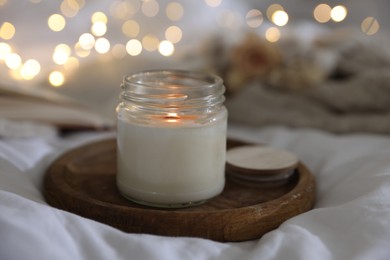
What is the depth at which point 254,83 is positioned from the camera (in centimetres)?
111

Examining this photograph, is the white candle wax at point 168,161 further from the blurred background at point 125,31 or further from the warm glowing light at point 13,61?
the warm glowing light at point 13,61

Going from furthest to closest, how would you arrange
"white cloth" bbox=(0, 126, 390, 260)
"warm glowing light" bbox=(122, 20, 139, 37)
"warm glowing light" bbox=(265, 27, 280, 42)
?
"warm glowing light" bbox=(122, 20, 139, 37)
"warm glowing light" bbox=(265, 27, 280, 42)
"white cloth" bbox=(0, 126, 390, 260)

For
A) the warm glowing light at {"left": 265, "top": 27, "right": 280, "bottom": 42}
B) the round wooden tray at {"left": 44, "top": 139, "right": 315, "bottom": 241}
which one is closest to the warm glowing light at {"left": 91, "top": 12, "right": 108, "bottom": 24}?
the warm glowing light at {"left": 265, "top": 27, "right": 280, "bottom": 42}

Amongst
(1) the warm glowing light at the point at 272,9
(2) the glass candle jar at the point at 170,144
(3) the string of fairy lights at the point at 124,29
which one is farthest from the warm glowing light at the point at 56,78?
(1) the warm glowing light at the point at 272,9

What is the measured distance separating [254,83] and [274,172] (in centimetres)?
45

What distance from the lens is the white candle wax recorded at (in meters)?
0.60

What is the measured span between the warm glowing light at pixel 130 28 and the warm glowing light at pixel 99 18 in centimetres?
6

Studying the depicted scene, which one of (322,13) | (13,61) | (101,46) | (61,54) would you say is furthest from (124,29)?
(322,13)

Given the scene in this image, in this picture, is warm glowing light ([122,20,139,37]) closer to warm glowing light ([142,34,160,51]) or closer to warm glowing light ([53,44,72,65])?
warm glowing light ([142,34,160,51])

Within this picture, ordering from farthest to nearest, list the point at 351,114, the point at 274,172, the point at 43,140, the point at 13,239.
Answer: the point at 351,114, the point at 43,140, the point at 274,172, the point at 13,239

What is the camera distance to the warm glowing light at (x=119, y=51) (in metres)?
1.24

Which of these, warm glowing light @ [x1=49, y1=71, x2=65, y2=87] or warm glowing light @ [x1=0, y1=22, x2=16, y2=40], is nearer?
warm glowing light @ [x1=49, y1=71, x2=65, y2=87]

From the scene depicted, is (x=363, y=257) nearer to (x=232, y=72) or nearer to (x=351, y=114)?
Result: (x=351, y=114)

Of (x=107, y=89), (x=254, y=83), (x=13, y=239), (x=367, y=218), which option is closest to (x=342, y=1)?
(x=254, y=83)
